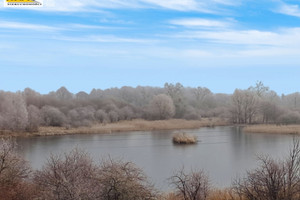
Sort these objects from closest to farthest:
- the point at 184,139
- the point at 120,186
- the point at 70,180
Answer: the point at 120,186 → the point at 70,180 → the point at 184,139

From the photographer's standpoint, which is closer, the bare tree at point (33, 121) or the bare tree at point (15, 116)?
the bare tree at point (15, 116)

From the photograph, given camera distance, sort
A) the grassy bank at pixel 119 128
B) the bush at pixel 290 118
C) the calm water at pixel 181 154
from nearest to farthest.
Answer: the calm water at pixel 181 154
the grassy bank at pixel 119 128
the bush at pixel 290 118

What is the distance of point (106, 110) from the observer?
48.1 meters

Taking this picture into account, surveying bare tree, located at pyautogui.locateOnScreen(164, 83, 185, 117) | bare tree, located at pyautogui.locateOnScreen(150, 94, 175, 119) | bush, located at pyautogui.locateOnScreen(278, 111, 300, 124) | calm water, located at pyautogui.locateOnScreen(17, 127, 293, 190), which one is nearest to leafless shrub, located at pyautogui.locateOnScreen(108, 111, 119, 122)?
bare tree, located at pyautogui.locateOnScreen(150, 94, 175, 119)

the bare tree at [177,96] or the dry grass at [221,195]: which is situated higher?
the bare tree at [177,96]

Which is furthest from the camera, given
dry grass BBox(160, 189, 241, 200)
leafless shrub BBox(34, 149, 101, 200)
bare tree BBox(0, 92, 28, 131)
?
bare tree BBox(0, 92, 28, 131)

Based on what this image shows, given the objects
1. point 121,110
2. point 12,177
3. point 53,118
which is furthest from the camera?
point 121,110

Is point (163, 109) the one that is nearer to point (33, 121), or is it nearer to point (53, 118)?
point (53, 118)

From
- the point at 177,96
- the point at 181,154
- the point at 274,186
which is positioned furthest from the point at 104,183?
the point at 177,96

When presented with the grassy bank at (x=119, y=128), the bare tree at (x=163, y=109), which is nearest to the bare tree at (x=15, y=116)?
the grassy bank at (x=119, y=128)

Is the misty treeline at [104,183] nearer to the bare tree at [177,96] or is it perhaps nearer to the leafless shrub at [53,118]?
the leafless shrub at [53,118]

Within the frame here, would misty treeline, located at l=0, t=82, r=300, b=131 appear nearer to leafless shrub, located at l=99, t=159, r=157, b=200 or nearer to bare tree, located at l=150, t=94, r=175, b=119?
bare tree, located at l=150, t=94, r=175, b=119

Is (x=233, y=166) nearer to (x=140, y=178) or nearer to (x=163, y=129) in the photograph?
(x=140, y=178)

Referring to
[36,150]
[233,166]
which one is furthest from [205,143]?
[36,150]
